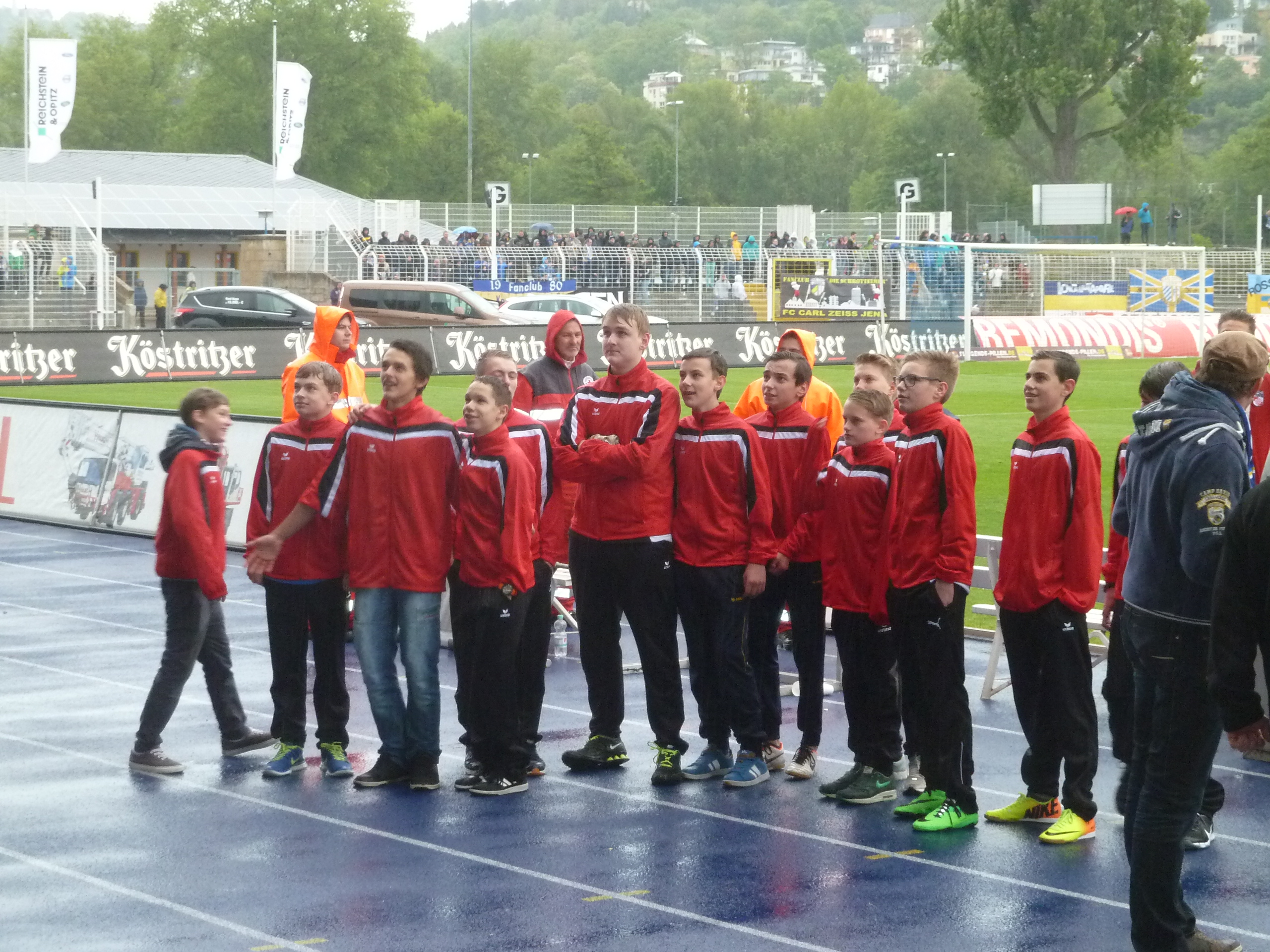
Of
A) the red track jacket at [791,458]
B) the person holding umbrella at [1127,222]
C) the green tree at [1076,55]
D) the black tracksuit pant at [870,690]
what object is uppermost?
the green tree at [1076,55]

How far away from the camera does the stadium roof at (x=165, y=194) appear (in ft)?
196

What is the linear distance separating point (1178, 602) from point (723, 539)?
2700mm

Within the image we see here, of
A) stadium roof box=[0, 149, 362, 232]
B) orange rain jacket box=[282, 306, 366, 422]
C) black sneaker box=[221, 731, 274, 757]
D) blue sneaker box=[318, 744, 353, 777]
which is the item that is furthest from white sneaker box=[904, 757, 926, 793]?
stadium roof box=[0, 149, 362, 232]

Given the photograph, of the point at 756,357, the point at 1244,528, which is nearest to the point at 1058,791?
the point at 1244,528

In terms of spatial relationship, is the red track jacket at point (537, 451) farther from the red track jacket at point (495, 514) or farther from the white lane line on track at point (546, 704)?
the white lane line on track at point (546, 704)

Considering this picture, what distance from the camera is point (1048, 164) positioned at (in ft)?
438

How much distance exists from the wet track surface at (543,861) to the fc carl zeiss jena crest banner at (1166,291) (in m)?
35.2

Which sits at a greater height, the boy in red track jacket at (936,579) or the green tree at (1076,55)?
the green tree at (1076,55)

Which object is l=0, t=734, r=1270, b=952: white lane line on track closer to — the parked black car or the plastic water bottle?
the plastic water bottle

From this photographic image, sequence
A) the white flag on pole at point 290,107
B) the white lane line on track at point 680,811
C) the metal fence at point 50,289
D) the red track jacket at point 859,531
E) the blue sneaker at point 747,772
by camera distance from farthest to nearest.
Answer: the white flag on pole at point 290,107
the metal fence at point 50,289
the blue sneaker at point 747,772
the red track jacket at point 859,531
the white lane line on track at point 680,811

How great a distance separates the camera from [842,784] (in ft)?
25.9

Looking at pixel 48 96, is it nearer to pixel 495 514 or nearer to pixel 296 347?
pixel 296 347

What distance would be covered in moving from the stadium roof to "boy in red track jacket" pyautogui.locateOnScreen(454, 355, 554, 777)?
147 feet

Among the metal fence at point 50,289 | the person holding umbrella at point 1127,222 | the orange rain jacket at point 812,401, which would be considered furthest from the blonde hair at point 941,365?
the person holding umbrella at point 1127,222
